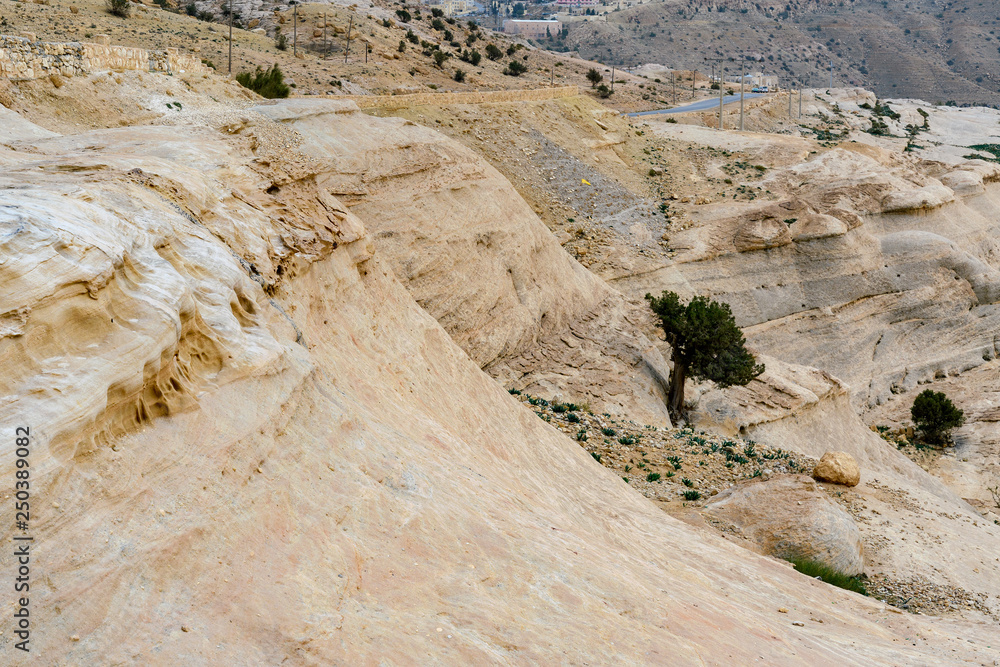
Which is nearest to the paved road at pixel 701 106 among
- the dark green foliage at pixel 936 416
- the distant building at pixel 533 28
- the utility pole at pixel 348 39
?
the utility pole at pixel 348 39

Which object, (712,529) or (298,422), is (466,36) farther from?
(298,422)

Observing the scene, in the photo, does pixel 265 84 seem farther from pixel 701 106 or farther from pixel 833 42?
pixel 833 42

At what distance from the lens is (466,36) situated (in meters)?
69.6

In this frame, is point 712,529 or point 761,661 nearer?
point 761,661

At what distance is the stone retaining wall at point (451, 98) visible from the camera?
31.6 m

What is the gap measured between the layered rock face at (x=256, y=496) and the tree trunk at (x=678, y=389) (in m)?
14.5

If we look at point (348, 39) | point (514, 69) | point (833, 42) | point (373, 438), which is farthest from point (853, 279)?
point (833, 42)

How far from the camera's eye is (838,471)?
17344mm

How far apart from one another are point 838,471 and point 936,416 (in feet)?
47.8

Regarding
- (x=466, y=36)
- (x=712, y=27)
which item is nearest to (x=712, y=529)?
(x=466, y=36)

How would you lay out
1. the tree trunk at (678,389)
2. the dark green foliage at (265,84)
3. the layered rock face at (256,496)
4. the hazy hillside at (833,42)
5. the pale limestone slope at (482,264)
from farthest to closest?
the hazy hillside at (833,42)
the dark green foliage at (265,84)
the tree trunk at (678,389)
the pale limestone slope at (482,264)
the layered rock face at (256,496)

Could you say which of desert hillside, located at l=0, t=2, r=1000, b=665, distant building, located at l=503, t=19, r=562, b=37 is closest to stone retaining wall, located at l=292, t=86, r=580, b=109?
desert hillside, located at l=0, t=2, r=1000, b=665

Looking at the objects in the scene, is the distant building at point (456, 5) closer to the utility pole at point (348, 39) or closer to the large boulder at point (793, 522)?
the utility pole at point (348, 39)

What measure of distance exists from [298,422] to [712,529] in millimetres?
8806
